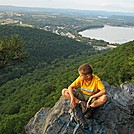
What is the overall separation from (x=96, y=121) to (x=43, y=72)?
55.6 m

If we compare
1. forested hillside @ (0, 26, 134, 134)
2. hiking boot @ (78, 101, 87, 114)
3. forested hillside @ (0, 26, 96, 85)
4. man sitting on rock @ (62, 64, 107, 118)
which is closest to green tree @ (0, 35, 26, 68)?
forested hillside @ (0, 26, 134, 134)

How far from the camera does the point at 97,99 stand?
6602 mm

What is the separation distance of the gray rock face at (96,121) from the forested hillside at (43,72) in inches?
373

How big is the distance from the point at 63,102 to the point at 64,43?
94414 mm

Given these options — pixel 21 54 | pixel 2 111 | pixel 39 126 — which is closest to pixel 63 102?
pixel 39 126

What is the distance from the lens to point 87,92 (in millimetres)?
6797

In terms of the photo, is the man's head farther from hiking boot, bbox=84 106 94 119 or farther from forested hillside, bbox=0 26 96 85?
forested hillside, bbox=0 26 96 85

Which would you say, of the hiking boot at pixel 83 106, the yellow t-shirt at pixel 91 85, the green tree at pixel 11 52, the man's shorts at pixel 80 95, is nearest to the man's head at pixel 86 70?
the yellow t-shirt at pixel 91 85

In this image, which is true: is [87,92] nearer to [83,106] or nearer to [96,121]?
[83,106]

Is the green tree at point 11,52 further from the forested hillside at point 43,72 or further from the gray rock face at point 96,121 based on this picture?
the gray rock face at point 96,121

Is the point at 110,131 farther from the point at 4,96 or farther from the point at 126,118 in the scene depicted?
the point at 4,96

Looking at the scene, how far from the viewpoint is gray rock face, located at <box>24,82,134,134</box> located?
688 centimetres

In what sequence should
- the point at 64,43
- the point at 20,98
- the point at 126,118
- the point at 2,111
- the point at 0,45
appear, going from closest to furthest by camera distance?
the point at 126,118 → the point at 0,45 → the point at 2,111 → the point at 20,98 → the point at 64,43

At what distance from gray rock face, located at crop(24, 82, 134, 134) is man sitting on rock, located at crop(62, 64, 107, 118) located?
0.85 ft
